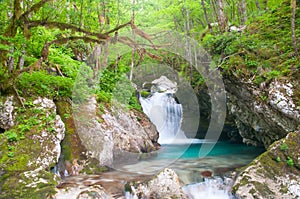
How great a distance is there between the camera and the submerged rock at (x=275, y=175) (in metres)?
5.25

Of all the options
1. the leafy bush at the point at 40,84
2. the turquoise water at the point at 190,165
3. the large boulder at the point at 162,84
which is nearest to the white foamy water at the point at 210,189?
the turquoise water at the point at 190,165

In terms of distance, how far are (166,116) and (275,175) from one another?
8.76 m

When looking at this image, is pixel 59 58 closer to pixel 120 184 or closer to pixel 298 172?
pixel 120 184

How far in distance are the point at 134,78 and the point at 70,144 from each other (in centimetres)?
1214

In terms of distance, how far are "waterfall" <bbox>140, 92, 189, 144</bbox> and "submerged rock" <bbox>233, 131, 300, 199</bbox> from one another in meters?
7.60

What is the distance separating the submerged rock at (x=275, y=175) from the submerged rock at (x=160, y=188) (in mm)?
1263

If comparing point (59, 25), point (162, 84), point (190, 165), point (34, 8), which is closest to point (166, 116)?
point (162, 84)

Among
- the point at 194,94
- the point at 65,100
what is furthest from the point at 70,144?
the point at 194,94

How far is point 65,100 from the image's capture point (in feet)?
27.0

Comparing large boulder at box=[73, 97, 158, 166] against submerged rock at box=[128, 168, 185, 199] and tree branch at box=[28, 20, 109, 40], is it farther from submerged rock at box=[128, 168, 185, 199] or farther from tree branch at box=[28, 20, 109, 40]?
tree branch at box=[28, 20, 109, 40]

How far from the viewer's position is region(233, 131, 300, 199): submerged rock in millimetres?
5250

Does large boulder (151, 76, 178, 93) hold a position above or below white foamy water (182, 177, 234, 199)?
above

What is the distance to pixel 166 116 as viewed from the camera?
556 inches

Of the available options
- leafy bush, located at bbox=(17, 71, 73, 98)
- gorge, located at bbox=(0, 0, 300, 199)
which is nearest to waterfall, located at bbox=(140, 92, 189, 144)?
gorge, located at bbox=(0, 0, 300, 199)
